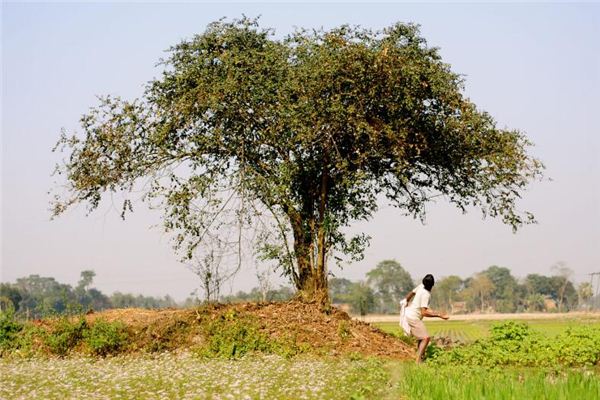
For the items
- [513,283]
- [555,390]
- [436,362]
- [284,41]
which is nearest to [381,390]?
[555,390]

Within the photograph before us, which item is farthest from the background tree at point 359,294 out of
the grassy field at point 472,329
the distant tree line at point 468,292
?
the grassy field at point 472,329

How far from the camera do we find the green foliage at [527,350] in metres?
23.0

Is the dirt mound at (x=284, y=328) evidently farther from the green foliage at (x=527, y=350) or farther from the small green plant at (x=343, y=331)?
the green foliage at (x=527, y=350)

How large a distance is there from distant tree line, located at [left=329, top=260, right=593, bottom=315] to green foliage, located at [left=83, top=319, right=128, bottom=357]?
108081 millimetres

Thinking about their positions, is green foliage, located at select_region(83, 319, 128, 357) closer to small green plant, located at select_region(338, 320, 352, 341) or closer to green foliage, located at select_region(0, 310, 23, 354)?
green foliage, located at select_region(0, 310, 23, 354)

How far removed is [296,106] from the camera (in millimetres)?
28328

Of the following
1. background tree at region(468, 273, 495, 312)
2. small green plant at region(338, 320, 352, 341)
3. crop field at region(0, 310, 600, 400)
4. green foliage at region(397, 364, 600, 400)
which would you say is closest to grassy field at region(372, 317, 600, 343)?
small green plant at region(338, 320, 352, 341)

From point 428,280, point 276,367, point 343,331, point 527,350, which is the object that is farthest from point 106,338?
point 527,350

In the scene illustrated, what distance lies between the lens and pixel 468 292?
568 ft

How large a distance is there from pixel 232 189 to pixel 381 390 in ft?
44.4

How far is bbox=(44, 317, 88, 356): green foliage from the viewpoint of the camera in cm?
2738

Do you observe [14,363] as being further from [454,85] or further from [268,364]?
[454,85]

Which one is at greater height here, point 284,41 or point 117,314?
point 284,41

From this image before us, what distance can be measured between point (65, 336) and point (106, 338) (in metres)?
1.71
